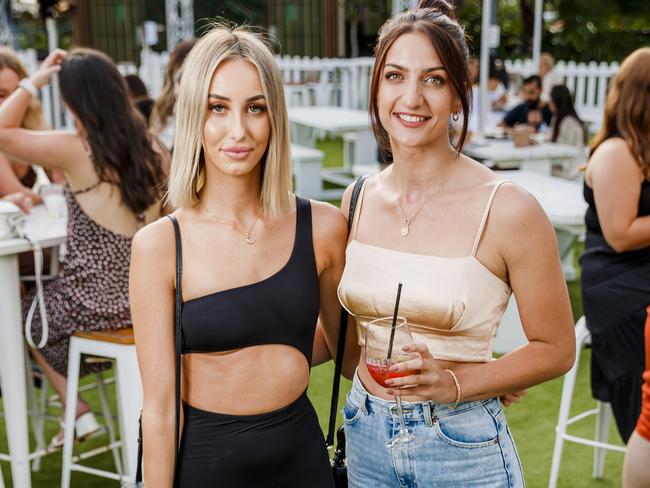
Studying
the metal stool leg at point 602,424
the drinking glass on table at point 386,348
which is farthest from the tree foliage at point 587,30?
the drinking glass on table at point 386,348

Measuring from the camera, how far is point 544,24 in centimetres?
2161

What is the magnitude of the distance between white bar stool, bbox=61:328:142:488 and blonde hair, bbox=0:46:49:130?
1473 millimetres

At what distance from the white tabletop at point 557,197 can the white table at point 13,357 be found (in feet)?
7.30

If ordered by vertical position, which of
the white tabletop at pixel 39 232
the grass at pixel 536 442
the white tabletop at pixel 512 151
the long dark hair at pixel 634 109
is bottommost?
the grass at pixel 536 442

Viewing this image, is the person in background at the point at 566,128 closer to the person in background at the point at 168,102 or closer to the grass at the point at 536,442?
the grass at the point at 536,442

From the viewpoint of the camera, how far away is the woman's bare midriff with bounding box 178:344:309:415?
71.0 inches

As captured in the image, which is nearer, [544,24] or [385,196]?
[385,196]

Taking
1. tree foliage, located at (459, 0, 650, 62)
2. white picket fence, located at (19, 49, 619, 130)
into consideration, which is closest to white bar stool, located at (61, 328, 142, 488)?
white picket fence, located at (19, 49, 619, 130)

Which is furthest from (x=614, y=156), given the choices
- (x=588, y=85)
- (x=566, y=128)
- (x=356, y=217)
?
(x=588, y=85)

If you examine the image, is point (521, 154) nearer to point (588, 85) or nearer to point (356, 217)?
point (356, 217)

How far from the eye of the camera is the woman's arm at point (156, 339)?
69.4 inches

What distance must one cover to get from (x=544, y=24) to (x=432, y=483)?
2132cm

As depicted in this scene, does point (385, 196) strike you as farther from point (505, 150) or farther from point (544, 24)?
point (544, 24)

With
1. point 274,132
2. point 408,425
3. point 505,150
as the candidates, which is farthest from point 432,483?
point 505,150
